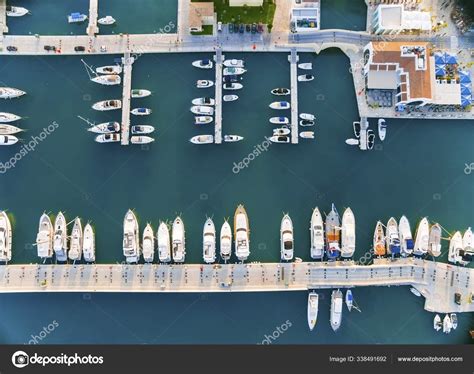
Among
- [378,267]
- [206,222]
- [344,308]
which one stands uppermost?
[206,222]

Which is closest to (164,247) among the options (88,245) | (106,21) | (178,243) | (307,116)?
(178,243)

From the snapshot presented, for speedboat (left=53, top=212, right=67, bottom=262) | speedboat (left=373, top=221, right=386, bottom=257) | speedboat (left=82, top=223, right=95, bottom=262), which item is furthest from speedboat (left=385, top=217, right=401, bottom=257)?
speedboat (left=53, top=212, right=67, bottom=262)

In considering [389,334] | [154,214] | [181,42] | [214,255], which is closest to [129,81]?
[181,42]

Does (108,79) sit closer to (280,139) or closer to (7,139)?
(7,139)

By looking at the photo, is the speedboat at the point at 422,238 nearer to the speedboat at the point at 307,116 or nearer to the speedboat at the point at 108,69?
the speedboat at the point at 307,116

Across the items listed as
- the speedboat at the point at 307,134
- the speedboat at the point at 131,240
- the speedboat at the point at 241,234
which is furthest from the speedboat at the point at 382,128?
the speedboat at the point at 131,240
